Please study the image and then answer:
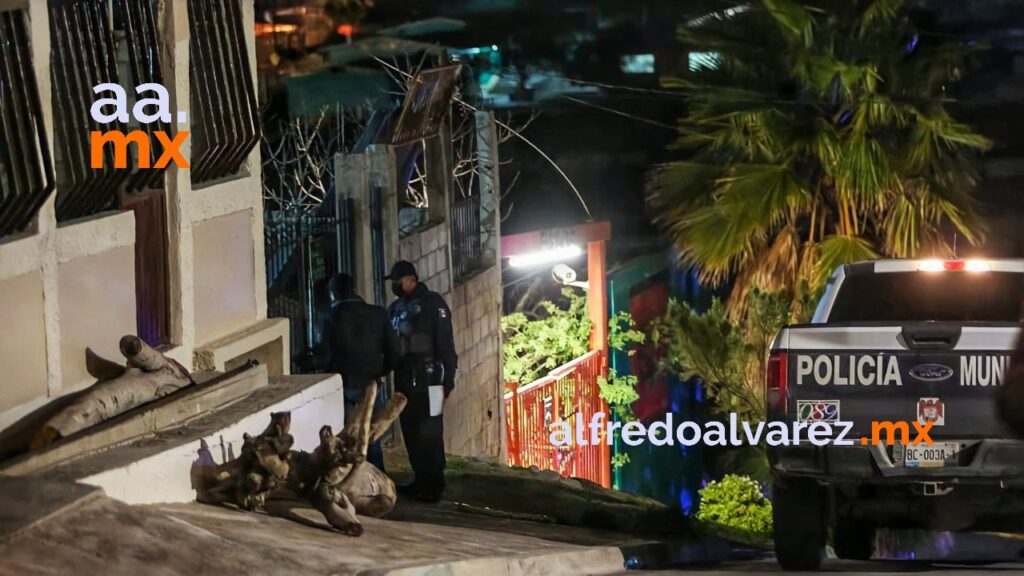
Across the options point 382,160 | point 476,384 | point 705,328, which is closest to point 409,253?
point 382,160

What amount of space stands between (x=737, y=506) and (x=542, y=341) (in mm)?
3666

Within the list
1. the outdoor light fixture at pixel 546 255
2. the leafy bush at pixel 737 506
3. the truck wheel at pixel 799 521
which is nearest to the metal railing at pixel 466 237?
the outdoor light fixture at pixel 546 255

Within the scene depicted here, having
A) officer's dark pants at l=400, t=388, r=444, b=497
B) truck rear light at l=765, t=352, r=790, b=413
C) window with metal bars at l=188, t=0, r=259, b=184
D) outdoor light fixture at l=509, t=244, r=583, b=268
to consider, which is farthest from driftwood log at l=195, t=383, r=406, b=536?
outdoor light fixture at l=509, t=244, r=583, b=268

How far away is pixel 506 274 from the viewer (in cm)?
1664

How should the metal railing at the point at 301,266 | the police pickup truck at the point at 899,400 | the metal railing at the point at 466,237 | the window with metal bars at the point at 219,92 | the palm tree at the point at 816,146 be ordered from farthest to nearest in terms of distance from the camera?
1. the palm tree at the point at 816,146
2. the metal railing at the point at 466,237
3. the metal railing at the point at 301,266
4. the window with metal bars at the point at 219,92
5. the police pickup truck at the point at 899,400

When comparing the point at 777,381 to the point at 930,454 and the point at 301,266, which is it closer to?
the point at 930,454

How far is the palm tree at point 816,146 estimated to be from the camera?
45.0ft

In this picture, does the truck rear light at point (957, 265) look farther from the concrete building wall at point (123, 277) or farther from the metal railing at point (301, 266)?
the metal railing at point (301, 266)

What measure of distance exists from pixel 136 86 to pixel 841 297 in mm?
4285

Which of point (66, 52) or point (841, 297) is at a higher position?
point (66, 52)

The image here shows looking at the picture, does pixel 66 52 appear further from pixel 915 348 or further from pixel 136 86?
pixel 915 348

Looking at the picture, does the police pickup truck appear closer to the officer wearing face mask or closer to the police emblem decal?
the police emblem decal

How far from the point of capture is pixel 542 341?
15.3 m

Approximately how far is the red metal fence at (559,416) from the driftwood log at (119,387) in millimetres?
7648
